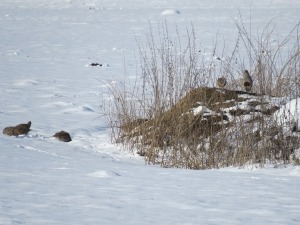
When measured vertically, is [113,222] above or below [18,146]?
above

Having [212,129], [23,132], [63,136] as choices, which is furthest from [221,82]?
[23,132]

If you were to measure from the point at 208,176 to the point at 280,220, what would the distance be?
1.39 m

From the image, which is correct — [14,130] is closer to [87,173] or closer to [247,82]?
[87,173]

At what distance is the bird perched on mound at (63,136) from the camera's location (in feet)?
20.1

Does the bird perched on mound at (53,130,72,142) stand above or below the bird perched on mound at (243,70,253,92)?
below

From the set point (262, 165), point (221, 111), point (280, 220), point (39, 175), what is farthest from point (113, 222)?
point (221, 111)

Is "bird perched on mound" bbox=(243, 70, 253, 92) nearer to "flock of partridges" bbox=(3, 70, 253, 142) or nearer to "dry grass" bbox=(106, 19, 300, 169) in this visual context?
"flock of partridges" bbox=(3, 70, 253, 142)

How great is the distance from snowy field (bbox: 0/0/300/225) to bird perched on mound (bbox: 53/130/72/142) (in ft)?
0.31

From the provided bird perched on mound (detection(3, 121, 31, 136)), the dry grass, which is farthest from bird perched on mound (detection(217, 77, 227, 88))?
bird perched on mound (detection(3, 121, 31, 136))

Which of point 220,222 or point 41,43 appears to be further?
point 41,43

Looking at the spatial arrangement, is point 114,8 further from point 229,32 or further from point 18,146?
point 18,146

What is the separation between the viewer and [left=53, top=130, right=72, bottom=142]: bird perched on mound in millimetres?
6137

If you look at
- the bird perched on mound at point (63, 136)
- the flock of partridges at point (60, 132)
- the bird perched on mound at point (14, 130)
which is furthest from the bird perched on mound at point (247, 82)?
the bird perched on mound at point (14, 130)

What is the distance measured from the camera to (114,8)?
87.2 feet
